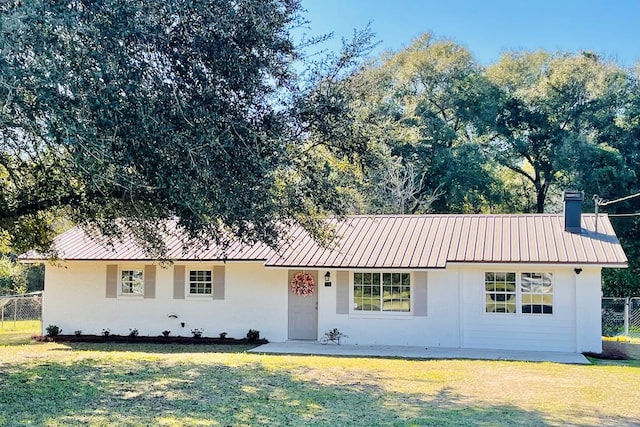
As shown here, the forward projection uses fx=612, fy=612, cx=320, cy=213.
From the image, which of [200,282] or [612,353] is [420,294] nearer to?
[612,353]

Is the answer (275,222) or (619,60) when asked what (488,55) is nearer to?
(619,60)

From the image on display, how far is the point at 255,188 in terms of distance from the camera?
24.7 ft

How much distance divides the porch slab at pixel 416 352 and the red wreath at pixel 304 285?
1.38 meters

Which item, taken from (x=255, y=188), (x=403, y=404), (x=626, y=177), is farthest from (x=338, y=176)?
(x=626, y=177)

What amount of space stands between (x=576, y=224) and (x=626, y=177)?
13063 mm

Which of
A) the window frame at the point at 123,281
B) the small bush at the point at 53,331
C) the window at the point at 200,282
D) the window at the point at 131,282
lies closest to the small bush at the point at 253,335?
the window at the point at 200,282

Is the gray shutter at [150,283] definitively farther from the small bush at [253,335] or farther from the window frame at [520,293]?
the window frame at [520,293]

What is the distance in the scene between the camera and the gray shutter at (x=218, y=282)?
55.6 feet

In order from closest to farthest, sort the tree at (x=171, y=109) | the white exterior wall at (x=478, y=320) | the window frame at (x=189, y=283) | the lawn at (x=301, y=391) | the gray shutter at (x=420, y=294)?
the tree at (x=171, y=109) → the lawn at (x=301, y=391) → the white exterior wall at (x=478, y=320) → the gray shutter at (x=420, y=294) → the window frame at (x=189, y=283)

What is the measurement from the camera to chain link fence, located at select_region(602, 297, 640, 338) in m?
19.0

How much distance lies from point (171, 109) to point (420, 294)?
1030 centimetres

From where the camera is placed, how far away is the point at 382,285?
627 inches

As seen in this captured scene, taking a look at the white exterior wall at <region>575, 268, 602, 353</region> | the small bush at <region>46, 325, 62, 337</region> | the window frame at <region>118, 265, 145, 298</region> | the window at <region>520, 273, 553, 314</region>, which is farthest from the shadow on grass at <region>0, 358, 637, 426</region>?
the white exterior wall at <region>575, 268, 602, 353</region>

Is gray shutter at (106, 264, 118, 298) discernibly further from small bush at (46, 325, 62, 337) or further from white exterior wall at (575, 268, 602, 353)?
white exterior wall at (575, 268, 602, 353)
